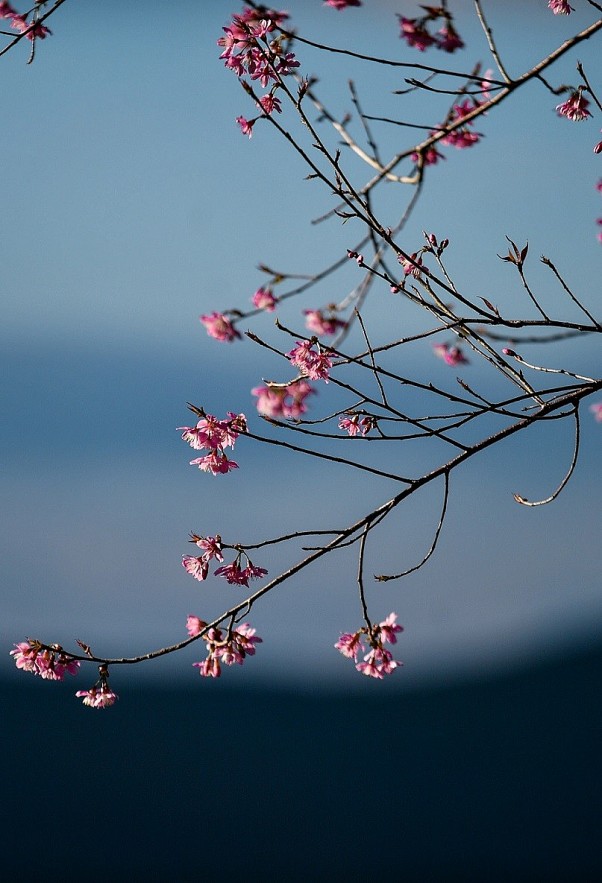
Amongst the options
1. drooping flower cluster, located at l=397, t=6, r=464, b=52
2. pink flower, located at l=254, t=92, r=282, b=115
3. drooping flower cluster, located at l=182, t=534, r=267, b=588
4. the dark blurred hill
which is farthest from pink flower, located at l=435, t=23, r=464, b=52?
the dark blurred hill

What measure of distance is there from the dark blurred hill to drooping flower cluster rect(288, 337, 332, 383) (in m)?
18.1

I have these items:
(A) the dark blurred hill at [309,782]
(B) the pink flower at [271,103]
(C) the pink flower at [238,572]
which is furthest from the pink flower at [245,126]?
(A) the dark blurred hill at [309,782]

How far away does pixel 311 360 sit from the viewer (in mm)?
2418

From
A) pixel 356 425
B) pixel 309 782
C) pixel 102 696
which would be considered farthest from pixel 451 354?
pixel 309 782

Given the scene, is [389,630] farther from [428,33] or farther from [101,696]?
[428,33]

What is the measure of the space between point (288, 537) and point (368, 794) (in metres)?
18.8

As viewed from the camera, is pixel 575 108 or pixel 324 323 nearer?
pixel 324 323

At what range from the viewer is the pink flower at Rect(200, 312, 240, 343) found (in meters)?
2.06

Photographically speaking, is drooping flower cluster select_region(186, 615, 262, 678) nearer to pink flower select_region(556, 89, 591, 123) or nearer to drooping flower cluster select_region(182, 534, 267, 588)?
drooping flower cluster select_region(182, 534, 267, 588)

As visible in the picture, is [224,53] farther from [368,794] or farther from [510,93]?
[368,794]

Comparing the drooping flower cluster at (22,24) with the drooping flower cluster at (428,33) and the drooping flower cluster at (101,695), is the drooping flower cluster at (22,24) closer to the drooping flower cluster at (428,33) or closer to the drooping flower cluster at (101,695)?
the drooping flower cluster at (428,33)

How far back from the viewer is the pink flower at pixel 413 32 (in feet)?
7.01

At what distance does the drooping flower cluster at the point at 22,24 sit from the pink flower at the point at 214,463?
1.41 meters

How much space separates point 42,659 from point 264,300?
1.50 m
